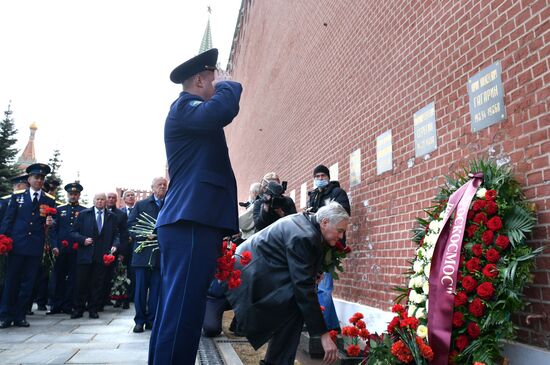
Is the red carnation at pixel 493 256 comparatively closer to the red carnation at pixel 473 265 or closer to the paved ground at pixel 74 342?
the red carnation at pixel 473 265

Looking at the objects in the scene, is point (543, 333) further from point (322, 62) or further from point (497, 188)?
point (322, 62)

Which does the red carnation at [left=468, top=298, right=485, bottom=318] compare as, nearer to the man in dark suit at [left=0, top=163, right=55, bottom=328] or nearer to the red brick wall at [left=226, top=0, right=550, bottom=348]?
the red brick wall at [left=226, top=0, right=550, bottom=348]

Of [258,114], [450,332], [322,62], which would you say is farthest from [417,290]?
[258,114]

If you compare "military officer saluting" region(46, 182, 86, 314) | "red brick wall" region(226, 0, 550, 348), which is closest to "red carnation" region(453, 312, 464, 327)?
"red brick wall" region(226, 0, 550, 348)

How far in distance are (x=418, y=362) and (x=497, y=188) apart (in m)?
1.19

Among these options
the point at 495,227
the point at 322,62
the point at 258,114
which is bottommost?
the point at 495,227

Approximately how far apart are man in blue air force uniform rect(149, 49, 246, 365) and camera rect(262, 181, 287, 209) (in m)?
2.53

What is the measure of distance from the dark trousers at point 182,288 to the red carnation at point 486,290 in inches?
59.8

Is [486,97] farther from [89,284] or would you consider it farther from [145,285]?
[89,284]

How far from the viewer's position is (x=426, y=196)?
12.5 feet

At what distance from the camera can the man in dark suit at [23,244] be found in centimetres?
513

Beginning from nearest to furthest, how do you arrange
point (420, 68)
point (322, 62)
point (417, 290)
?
point (417, 290), point (420, 68), point (322, 62)

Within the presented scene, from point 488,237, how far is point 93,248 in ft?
18.0

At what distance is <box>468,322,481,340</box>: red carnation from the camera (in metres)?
2.41
